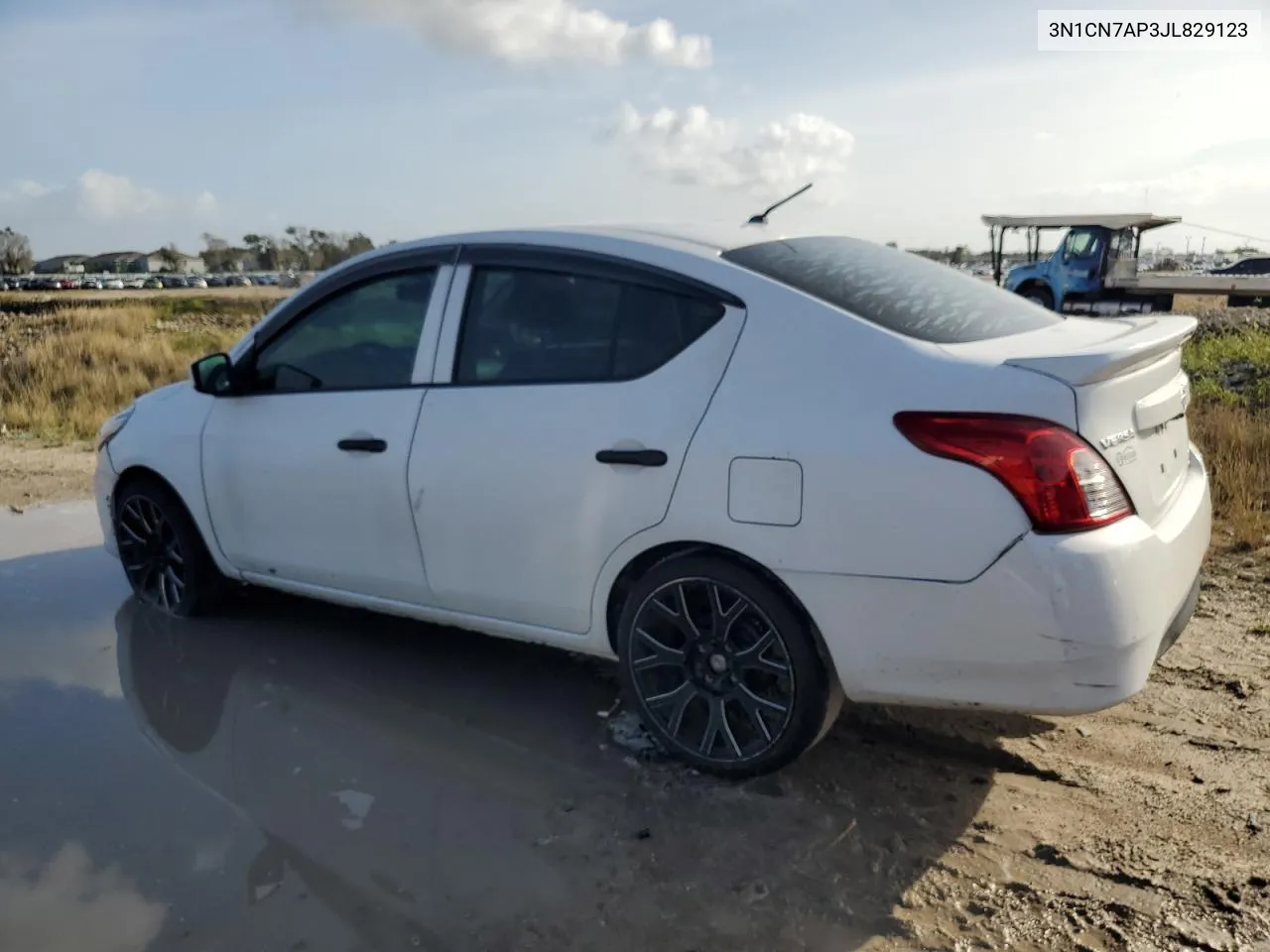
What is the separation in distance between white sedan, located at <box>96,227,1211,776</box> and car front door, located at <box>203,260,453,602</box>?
14 millimetres

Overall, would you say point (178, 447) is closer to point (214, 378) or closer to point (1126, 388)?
point (214, 378)

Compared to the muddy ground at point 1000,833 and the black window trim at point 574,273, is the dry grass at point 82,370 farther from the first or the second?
the muddy ground at point 1000,833

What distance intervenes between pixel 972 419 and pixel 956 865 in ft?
3.93

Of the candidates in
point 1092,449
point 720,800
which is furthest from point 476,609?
point 1092,449

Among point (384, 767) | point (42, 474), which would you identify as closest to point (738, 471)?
point (384, 767)

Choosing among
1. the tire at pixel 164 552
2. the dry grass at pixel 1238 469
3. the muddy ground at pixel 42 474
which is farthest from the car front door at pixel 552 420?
the muddy ground at pixel 42 474

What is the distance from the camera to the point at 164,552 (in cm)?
500

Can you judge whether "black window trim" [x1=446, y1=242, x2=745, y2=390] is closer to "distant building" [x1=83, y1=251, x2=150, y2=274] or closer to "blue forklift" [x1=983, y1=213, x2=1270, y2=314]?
"blue forklift" [x1=983, y1=213, x2=1270, y2=314]

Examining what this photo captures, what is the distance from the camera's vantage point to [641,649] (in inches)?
134

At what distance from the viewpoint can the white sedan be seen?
277cm

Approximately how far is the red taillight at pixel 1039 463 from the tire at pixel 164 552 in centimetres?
348

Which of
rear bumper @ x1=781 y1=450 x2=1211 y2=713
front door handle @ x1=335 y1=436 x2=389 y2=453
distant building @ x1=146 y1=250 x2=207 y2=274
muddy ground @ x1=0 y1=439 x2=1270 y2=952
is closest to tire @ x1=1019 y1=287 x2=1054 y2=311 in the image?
muddy ground @ x1=0 y1=439 x2=1270 y2=952

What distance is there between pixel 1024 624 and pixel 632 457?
3.98ft

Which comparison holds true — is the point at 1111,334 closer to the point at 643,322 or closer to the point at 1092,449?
the point at 1092,449
